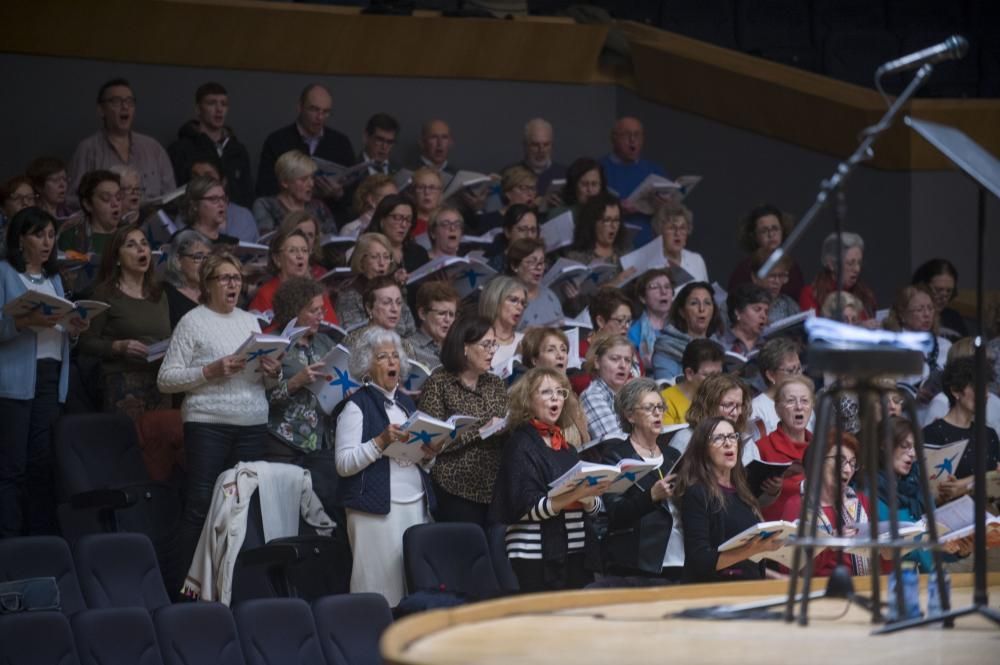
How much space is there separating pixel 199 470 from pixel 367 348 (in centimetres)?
70

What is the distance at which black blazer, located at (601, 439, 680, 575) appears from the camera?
5.27 metres

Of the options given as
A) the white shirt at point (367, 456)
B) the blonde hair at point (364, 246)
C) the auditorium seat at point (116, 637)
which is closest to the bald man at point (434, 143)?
the blonde hair at point (364, 246)

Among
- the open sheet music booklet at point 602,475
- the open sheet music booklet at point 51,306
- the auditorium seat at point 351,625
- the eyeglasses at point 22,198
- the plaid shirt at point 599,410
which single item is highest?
the eyeglasses at point 22,198

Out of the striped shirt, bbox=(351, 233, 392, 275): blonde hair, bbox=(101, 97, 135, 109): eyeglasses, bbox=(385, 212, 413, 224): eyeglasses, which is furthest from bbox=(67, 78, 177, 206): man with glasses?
the striped shirt

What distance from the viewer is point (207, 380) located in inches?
213

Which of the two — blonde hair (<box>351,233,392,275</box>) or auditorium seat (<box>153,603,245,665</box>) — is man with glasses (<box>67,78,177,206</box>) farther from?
auditorium seat (<box>153,603,245,665</box>)

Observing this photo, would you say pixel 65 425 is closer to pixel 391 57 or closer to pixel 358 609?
pixel 358 609

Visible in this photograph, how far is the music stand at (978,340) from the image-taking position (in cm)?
270

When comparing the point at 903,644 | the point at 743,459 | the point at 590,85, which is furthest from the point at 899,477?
the point at 590,85

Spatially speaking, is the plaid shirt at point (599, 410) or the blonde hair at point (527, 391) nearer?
the blonde hair at point (527, 391)

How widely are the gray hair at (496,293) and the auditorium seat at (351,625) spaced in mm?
1434

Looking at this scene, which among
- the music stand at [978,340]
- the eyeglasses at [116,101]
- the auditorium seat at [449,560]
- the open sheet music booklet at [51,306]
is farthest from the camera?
the eyeglasses at [116,101]

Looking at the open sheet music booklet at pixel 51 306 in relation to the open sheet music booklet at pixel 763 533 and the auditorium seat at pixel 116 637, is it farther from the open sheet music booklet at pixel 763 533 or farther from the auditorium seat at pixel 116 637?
the open sheet music booklet at pixel 763 533

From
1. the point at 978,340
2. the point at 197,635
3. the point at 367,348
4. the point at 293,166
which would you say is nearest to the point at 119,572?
the point at 197,635
